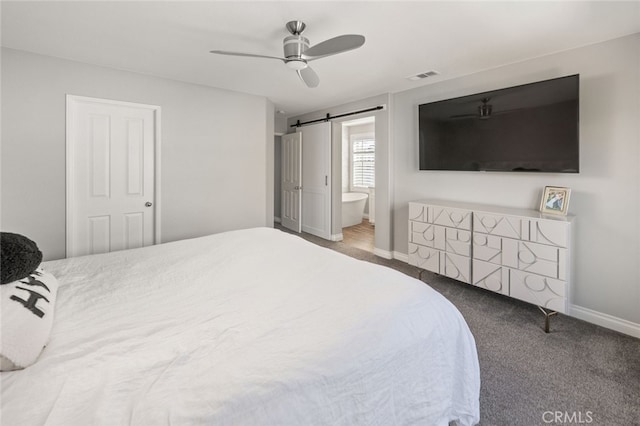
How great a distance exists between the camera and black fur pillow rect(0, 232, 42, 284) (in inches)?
45.5

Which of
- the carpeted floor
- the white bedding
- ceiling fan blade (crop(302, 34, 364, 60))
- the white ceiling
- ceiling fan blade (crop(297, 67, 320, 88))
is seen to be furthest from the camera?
ceiling fan blade (crop(297, 67, 320, 88))

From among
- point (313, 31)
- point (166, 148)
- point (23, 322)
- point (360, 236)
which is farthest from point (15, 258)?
point (360, 236)

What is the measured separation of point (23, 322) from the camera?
39.3 inches

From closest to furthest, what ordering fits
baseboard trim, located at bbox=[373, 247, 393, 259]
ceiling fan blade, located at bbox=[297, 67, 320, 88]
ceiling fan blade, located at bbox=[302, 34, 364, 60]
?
ceiling fan blade, located at bbox=[302, 34, 364, 60], ceiling fan blade, located at bbox=[297, 67, 320, 88], baseboard trim, located at bbox=[373, 247, 393, 259]

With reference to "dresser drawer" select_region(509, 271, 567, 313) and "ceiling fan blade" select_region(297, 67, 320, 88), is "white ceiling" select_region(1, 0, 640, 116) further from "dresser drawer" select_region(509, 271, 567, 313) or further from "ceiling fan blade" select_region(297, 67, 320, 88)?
"dresser drawer" select_region(509, 271, 567, 313)

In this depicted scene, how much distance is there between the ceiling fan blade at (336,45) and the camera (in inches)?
73.5

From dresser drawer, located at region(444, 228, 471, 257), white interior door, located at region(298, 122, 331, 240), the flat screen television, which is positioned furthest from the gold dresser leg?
white interior door, located at region(298, 122, 331, 240)

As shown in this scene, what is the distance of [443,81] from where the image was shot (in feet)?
11.8

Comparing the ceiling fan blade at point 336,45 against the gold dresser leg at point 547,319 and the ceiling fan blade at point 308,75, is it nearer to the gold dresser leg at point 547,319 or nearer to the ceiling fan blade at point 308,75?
the ceiling fan blade at point 308,75

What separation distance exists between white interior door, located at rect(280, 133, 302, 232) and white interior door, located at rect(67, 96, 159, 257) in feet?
8.78

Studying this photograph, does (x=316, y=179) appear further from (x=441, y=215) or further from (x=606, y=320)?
(x=606, y=320)

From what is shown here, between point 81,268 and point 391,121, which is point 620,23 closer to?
point 391,121

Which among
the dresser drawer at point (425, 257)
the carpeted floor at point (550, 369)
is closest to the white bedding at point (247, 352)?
the carpeted floor at point (550, 369)

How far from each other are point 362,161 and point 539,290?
539 centimetres
